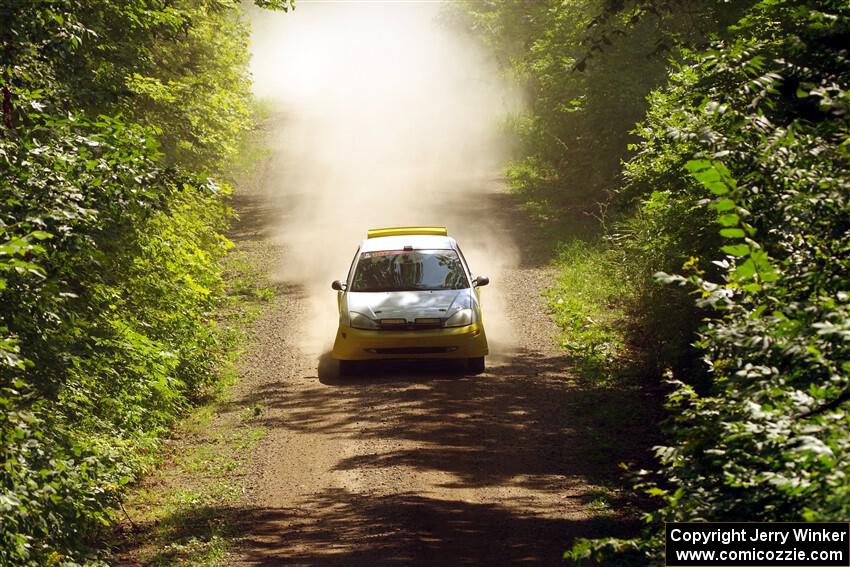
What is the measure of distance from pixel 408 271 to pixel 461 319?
57.1 inches

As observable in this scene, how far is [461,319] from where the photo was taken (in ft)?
47.0

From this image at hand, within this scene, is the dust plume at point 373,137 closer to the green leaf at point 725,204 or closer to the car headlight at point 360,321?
the car headlight at point 360,321

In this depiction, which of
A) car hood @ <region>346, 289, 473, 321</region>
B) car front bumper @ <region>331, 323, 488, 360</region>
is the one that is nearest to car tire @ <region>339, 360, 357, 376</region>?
car front bumper @ <region>331, 323, 488, 360</region>

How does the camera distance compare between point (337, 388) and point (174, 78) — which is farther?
point (174, 78)

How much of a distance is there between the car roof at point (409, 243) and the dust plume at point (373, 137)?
7.32 feet

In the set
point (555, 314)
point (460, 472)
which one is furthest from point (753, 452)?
point (555, 314)

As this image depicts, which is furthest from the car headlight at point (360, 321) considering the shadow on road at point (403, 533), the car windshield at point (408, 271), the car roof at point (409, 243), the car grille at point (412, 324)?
the shadow on road at point (403, 533)

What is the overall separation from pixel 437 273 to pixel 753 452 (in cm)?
1015

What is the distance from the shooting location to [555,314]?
1944 cm

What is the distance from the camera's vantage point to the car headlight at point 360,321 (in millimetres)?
14289

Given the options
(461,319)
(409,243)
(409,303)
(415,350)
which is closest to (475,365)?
(461,319)

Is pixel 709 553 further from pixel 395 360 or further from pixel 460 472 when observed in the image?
pixel 395 360

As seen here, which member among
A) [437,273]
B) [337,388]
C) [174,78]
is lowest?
[337,388]

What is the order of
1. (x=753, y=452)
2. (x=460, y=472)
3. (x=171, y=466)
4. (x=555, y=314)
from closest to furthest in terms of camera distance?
(x=753, y=452) < (x=460, y=472) < (x=171, y=466) < (x=555, y=314)
